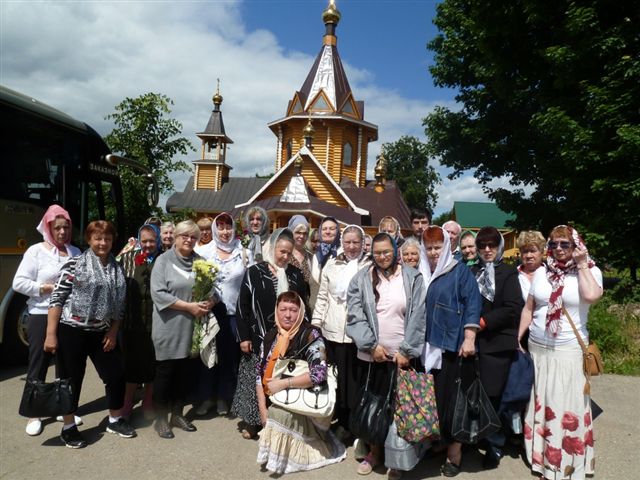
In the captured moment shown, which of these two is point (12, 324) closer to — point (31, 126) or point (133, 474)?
point (31, 126)

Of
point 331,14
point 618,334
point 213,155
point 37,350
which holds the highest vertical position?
point 331,14

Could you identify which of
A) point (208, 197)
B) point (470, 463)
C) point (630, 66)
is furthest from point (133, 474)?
point (208, 197)

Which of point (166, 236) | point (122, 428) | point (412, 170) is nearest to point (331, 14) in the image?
point (412, 170)

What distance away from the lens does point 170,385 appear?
406cm

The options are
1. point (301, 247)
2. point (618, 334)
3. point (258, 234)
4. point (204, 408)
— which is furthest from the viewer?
point (618, 334)

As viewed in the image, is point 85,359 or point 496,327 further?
point 85,359

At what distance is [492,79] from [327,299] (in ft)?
43.4

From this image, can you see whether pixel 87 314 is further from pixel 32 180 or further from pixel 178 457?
pixel 32 180

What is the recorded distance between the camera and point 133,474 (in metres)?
3.39

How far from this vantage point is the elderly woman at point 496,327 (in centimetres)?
353

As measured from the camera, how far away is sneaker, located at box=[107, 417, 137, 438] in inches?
156

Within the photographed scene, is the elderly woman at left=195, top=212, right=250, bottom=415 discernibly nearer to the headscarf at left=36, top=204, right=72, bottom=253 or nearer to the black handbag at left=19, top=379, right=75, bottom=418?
the black handbag at left=19, top=379, right=75, bottom=418

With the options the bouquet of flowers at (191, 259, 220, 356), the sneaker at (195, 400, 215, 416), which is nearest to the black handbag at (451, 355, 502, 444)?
the bouquet of flowers at (191, 259, 220, 356)

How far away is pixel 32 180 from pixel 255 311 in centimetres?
430
